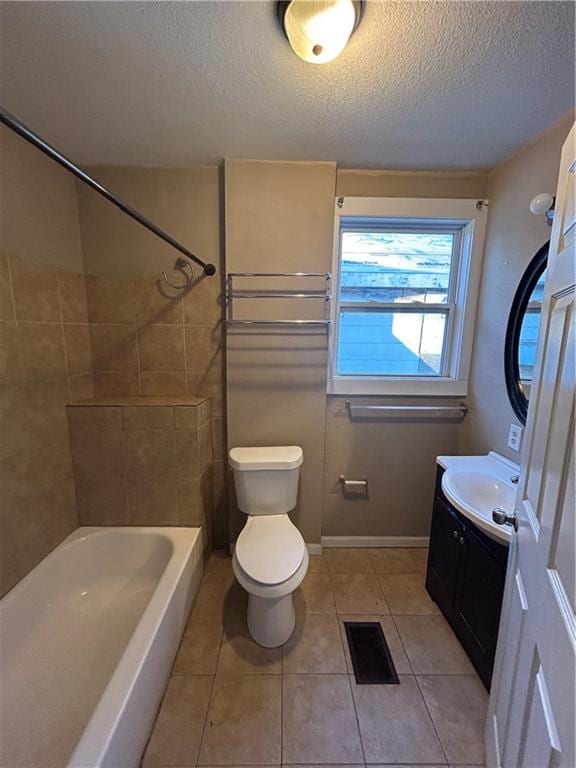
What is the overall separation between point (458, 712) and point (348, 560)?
2.90 feet

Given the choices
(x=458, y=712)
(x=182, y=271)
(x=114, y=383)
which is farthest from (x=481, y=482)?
(x=114, y=383)

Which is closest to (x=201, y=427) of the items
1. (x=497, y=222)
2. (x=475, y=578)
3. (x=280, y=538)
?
(x=280, y=538)

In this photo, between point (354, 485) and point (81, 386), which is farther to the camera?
point (354, 485)

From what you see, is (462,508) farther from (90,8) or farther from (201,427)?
(90,8)

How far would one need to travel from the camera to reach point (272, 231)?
1795mm

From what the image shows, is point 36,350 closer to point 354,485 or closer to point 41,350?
point 41,350

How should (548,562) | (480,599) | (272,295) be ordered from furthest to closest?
(272,295)
(480,599)
(548,562)

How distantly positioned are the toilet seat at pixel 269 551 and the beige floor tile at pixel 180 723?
0.48 metres

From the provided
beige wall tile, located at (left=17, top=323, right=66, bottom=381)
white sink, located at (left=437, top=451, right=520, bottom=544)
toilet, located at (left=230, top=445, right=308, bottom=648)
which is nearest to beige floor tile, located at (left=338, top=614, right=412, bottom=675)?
toilet, located at (left=230, top=445, right=308, bottom=648)

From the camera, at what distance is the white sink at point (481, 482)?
1.42m

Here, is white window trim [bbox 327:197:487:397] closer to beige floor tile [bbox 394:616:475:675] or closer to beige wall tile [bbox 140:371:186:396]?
beige wall tile [bbox 140:371:186:396]

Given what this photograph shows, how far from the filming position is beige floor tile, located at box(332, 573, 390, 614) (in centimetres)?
173

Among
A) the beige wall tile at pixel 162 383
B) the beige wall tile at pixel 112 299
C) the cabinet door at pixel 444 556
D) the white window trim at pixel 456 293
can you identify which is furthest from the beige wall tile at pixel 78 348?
the cabinet door at pixel 444 556

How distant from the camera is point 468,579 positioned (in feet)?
4.72
